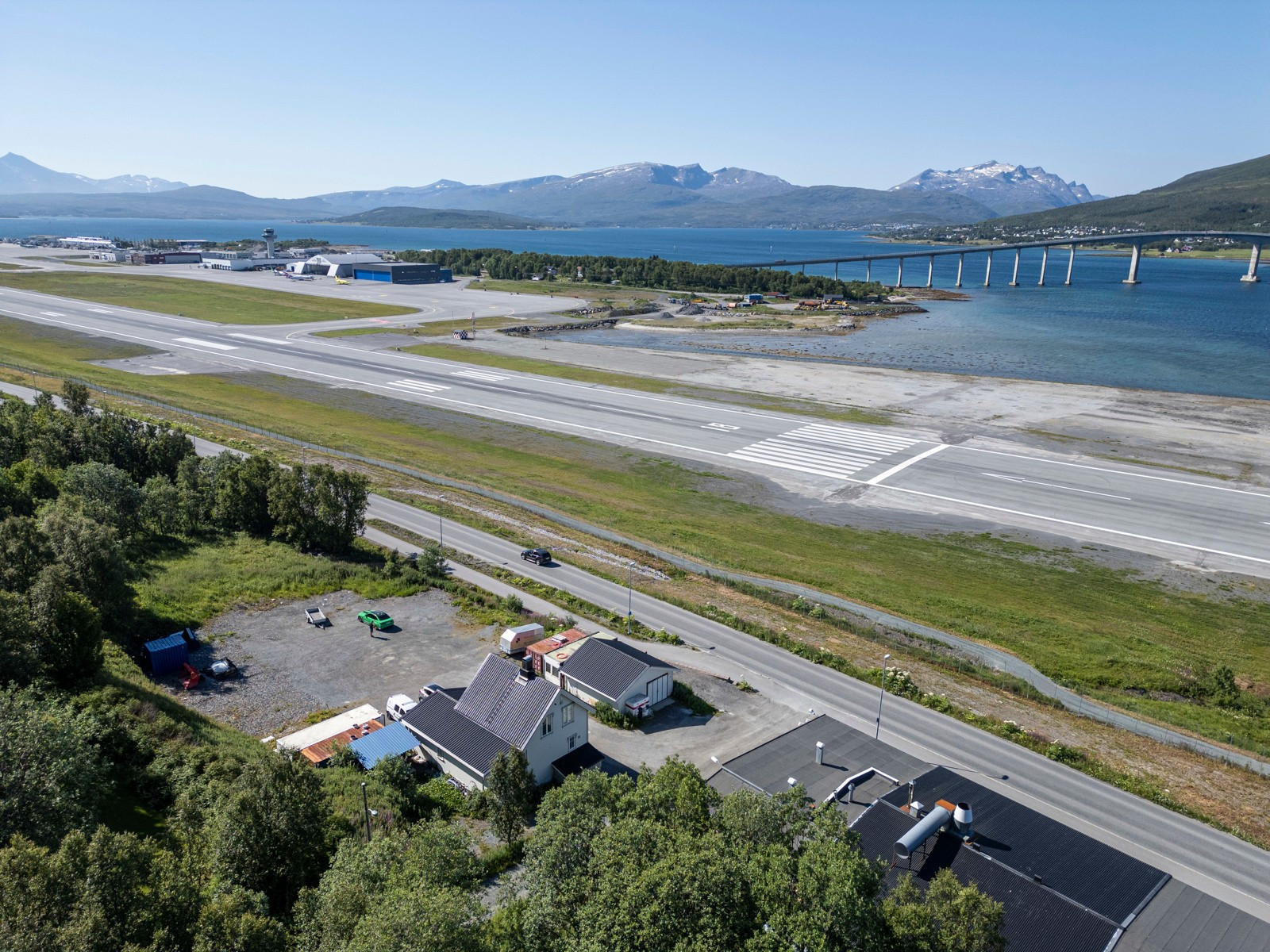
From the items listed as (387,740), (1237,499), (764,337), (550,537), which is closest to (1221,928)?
(387,740)

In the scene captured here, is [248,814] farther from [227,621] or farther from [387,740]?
[227,621]

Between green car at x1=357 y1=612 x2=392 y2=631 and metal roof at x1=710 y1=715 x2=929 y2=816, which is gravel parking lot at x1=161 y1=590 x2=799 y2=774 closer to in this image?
green car at x1=357 y1=612 x2=392 y2=631

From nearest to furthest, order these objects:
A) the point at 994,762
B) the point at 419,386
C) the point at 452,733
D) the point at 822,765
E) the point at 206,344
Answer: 1. the point at 822,765
2. the point at 452,733
3. the point at 994,762
4. the point at 419,386
5. the point at 206,344

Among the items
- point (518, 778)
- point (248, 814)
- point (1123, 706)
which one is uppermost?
point (248, 814)

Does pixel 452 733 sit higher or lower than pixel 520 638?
higher

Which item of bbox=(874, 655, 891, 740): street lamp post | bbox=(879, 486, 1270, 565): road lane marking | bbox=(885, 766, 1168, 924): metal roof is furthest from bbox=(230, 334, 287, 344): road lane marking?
bbox=(885, 766, 1168, 924): metal roof

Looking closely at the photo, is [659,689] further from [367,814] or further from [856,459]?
[856,459]

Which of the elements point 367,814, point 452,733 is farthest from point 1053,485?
point 367,814
